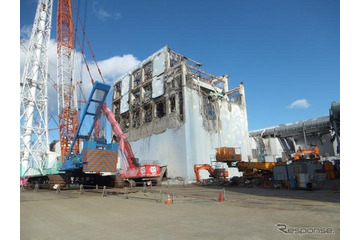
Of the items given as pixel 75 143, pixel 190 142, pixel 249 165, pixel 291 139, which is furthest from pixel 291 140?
pixel 75 143

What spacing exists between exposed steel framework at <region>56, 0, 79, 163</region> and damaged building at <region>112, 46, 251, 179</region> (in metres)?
13.7

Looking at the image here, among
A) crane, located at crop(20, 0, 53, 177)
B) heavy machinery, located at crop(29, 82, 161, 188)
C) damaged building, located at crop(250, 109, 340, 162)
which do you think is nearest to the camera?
heavy machinery, located at crop(29, 82, 161, 188)

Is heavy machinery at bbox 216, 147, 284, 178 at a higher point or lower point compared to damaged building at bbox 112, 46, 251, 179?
lower

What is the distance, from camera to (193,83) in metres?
42.8

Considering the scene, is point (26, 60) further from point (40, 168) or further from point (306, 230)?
point (306, 230)

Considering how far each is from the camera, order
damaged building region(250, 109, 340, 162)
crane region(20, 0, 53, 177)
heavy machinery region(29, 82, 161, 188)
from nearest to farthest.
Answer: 1. heavy machinery region(29, 82, 161, 188)
2. crane region(20, 0, 53, 177)
3. damaged building region(250, 109, 340, 162)

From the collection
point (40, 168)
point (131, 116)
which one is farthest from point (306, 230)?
point (131, 116)

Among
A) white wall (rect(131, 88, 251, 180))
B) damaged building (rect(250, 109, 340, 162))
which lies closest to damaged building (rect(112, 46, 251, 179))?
white wall (rect(131, 88, 251, 180))

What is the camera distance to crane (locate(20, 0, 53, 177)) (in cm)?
3703

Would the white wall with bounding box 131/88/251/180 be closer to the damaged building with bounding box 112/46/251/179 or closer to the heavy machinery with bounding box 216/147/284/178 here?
the damaged building with bounding box 112/46/251/179

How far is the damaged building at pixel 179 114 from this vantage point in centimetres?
3962

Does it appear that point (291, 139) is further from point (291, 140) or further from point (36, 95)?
point (36, 95)

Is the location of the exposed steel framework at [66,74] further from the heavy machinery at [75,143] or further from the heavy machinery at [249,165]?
the heavy machinery at [249,165]

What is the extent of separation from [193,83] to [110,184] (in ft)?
74.4
